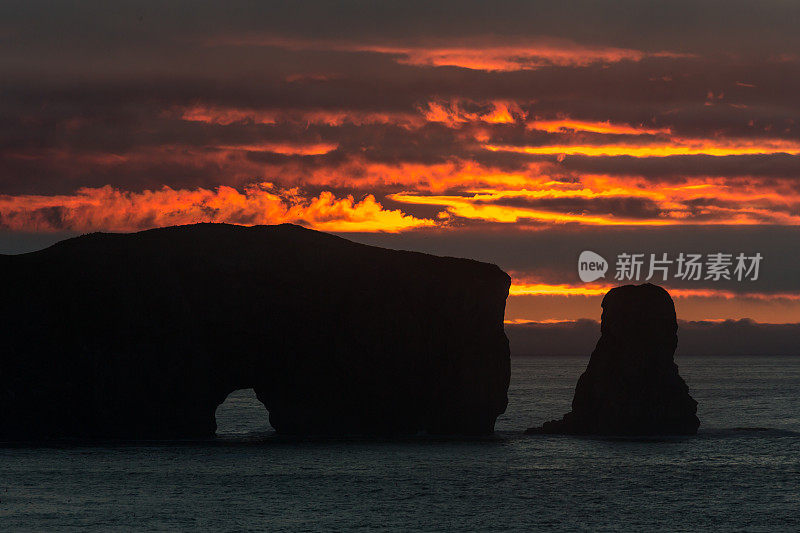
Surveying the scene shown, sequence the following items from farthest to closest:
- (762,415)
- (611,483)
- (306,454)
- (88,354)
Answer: (762,415), (88,354), (306,454), (611,483)

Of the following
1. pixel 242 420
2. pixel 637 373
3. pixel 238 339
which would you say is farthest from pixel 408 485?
pixel 242 420

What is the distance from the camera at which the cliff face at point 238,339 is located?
10075 centimetres

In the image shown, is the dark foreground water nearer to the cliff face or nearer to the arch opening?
the cliff face

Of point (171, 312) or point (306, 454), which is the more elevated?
point (171, 312)

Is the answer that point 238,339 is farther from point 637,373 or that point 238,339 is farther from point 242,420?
point 242,420

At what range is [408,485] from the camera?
250 ft

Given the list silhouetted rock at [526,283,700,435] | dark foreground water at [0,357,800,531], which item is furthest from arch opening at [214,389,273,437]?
silhouetted rock at [526,283,700,435]

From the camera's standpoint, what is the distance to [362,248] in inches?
4405

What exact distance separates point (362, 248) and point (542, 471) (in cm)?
3527

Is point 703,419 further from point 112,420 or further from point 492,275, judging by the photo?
point 112,420

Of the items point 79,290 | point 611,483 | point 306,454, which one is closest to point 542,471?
point 611,483

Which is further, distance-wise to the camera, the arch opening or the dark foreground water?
the arch opening

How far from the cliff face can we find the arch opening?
44.3ft

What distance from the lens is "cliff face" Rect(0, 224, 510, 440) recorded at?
10075 cm
